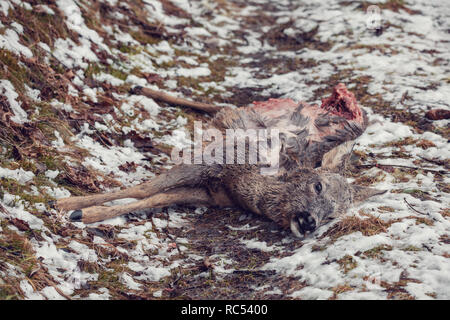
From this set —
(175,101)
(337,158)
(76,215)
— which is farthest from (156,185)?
(175,101)

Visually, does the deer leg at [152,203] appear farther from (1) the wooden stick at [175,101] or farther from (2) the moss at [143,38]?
(2) the moss at [143,38]

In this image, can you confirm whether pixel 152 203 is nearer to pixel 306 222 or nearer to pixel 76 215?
pixel 76 215

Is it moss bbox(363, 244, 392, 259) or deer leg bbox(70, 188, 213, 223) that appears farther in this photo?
deer leg bbox(70, 188, 213, 223)

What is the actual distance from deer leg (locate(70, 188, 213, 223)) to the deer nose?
1208 mm

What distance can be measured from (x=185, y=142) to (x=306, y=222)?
2.46 meters

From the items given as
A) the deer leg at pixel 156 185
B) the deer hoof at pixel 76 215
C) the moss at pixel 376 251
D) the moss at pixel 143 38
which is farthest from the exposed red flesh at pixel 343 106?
the moss at pixel 143 38

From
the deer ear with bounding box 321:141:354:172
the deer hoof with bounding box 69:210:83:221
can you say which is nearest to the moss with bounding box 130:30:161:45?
the deer ear with bounding box 321:141:354:172

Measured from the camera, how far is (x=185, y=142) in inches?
232

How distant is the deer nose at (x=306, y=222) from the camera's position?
3982 mm

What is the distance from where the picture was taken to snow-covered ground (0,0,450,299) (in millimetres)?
3213

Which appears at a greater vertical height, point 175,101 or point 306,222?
point 175,101

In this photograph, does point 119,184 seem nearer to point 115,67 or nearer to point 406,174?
point 115,67

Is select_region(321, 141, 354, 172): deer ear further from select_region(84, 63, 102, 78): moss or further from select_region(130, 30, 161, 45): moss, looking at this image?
select_region(130, 30, 161, 45): moss

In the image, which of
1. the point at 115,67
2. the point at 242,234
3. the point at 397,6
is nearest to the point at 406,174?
the point at 242,234
